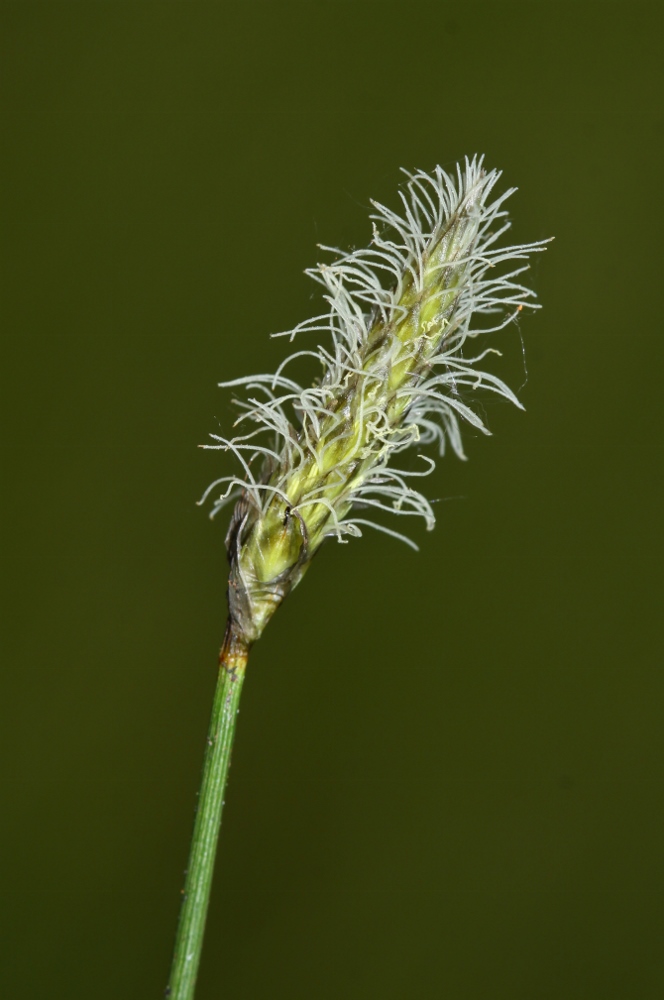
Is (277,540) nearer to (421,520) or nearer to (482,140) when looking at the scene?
(421,520)

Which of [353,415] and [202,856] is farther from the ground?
[353,415]

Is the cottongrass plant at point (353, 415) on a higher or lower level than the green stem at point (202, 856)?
higher

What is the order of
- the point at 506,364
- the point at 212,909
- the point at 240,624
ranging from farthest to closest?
the point at 506,364 < the point at 212,909 < the point at 240,624

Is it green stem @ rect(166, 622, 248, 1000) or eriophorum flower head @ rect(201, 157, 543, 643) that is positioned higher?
eriophorum flower head @ rect(201, 157, 543, 643)

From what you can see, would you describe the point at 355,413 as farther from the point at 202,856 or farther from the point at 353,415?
the point at 202,856

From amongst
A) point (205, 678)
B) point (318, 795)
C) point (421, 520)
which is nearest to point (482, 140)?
point (421, 520)

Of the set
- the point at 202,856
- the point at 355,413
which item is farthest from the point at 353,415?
the point at 202,856

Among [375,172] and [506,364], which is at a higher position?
[375,172]

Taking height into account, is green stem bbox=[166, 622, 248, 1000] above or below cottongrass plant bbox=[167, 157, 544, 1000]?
below
